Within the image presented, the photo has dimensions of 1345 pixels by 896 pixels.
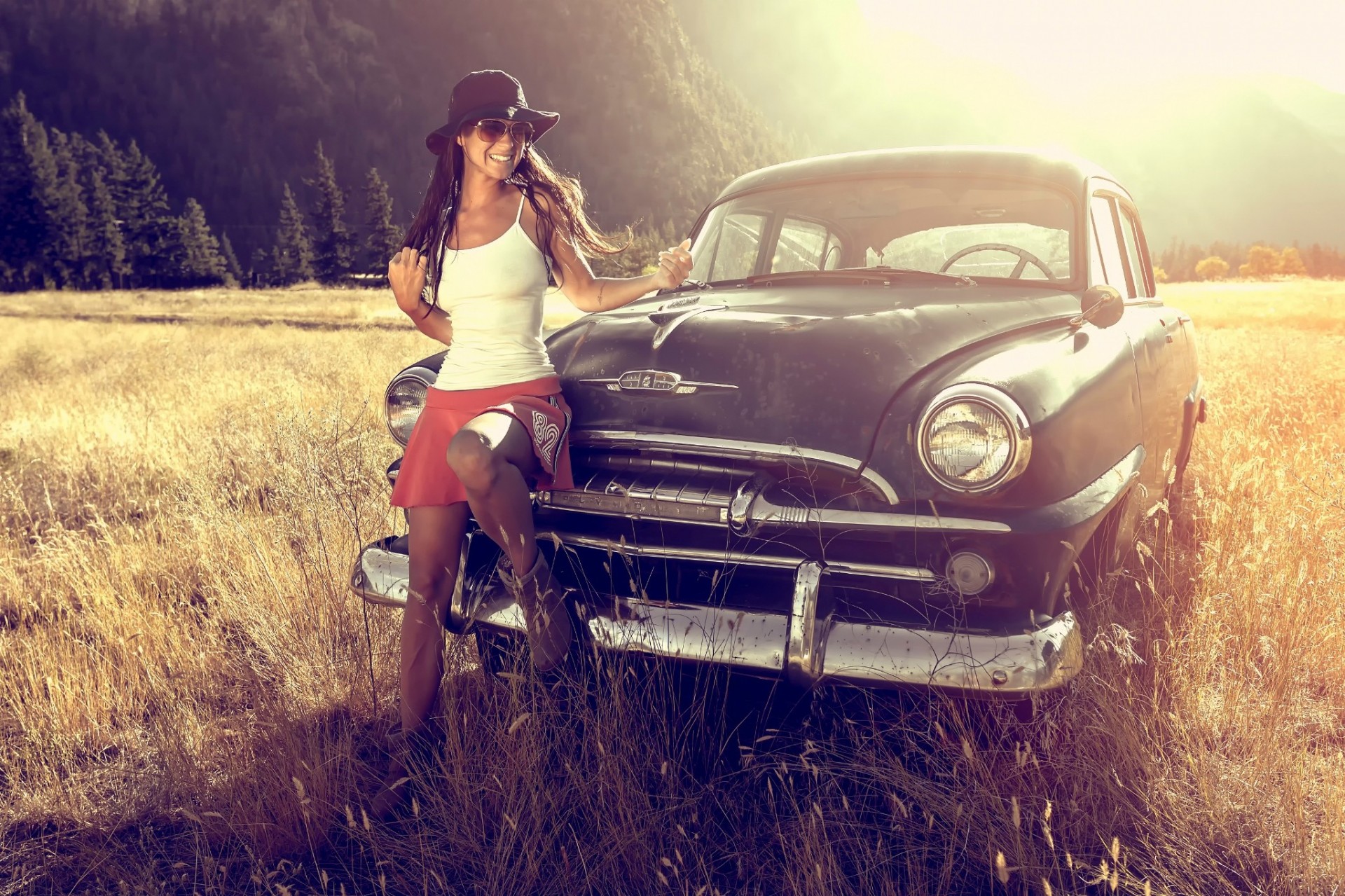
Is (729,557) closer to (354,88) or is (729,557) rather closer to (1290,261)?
(1290,261)

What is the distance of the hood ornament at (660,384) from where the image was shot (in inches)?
100.0

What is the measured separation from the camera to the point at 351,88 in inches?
6097

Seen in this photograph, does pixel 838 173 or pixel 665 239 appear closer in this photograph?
pixel 838 173

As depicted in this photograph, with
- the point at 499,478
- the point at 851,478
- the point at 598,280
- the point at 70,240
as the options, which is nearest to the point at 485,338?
the point at 598,280

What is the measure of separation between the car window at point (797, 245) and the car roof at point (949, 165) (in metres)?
0.21

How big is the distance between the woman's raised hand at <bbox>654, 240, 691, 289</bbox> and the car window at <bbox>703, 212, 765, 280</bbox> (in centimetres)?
119

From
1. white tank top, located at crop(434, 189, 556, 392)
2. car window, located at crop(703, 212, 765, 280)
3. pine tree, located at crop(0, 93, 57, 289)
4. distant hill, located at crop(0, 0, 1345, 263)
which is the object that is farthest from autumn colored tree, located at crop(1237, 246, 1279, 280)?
pine tree, located at crop(0, 93, 57, 289)

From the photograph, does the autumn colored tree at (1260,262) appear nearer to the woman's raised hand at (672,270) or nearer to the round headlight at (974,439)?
the woman's raised hand at (672,270)

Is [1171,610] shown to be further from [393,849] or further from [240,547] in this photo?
[240,547]

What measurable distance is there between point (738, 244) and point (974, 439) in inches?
79.0

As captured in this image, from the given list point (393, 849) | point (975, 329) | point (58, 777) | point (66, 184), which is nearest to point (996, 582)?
point (975, 329)

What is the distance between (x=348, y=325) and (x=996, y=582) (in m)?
23.6

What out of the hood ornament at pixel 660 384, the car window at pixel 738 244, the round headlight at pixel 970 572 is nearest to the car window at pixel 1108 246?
the car window at pixel 738 244

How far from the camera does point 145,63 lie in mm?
147500
